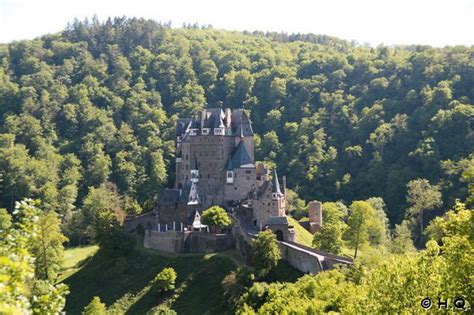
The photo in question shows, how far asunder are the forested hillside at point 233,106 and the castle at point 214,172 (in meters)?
14.6

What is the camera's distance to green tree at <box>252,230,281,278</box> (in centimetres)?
5128

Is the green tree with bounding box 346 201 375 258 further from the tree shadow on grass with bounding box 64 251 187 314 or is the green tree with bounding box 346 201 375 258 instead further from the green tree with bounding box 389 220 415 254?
the tree shadow on grass with bounding box 64 251 187 314

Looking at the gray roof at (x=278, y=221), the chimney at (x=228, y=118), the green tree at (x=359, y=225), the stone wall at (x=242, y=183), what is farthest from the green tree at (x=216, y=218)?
the green tree at (x=359, y=225)

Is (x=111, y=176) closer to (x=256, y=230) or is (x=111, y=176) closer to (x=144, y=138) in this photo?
(x=144, y=138)

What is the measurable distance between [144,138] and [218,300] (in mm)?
71873

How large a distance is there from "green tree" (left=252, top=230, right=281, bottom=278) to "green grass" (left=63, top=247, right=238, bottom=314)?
4522 millimetres

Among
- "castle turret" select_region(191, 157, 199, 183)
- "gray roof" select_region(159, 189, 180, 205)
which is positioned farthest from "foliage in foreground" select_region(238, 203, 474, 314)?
"castle turret" select_region(191, 157, 199, 183)

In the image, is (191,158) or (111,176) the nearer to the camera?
(191,158)

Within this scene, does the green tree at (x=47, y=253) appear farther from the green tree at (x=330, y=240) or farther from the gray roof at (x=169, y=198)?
the green tree at (x=330, y=240)

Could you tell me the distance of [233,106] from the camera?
13375 cm

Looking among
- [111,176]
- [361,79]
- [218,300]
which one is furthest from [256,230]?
[361,79]

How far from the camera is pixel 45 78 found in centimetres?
14325

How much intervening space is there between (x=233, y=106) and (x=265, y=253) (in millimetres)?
85044

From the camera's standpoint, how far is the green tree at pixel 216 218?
61.1m
